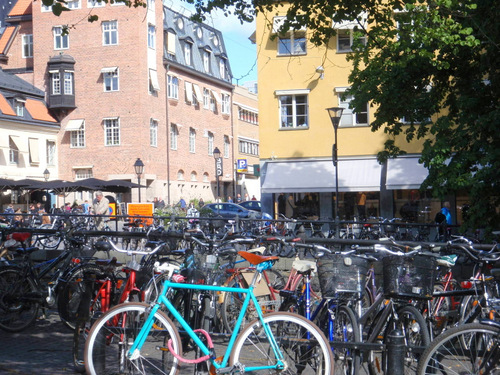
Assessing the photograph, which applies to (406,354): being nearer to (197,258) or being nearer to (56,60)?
(197,258)

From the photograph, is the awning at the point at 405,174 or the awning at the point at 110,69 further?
the awning at the point at 110,69

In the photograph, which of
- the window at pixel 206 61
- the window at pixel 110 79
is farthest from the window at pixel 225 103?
the window at pixel 110 79

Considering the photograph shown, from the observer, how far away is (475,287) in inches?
243

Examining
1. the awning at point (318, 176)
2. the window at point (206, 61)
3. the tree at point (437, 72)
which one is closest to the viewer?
the tree at point (437, 72)

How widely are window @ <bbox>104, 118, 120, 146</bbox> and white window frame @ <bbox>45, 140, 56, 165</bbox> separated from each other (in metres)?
3.80

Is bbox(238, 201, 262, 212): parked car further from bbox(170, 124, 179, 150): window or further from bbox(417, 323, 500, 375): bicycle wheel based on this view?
bbox(417, 323, 500, 375): bicycle wheel

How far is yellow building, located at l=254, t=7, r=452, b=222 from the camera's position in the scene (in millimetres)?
34906

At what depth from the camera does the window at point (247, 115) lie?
71.7 metres

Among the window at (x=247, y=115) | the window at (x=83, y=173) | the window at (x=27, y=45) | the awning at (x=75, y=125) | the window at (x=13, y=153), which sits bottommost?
the window at (x=83, y=173)

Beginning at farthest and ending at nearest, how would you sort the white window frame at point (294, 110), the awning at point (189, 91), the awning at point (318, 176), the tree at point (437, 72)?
the awning at point (189, 91) → the white window frame at point (294, 110) → the awning at point (318, 176) → the tree at point (437, 72)

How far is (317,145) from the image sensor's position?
3619cm

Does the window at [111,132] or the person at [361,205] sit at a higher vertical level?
the window at [111,132]

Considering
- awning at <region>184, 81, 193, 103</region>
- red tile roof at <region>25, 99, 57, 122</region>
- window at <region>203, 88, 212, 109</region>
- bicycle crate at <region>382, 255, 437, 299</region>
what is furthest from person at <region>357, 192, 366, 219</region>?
window at <region>203, 88, 212, 109</region>

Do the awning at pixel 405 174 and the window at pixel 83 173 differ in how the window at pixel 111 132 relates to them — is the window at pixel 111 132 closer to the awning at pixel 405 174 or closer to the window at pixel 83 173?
the window at pixel 83 173
